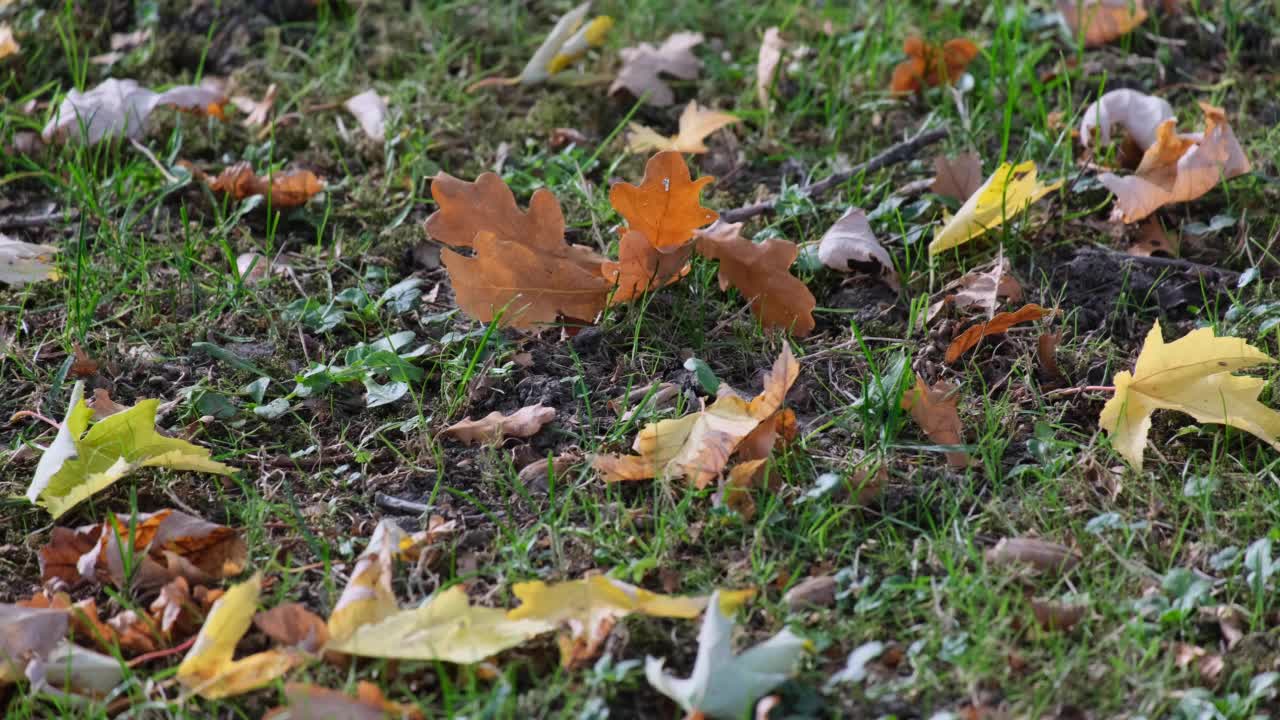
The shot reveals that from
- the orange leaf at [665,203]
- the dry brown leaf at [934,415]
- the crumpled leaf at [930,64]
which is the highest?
the orange leaf at [665,203]

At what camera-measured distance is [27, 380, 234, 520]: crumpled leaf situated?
5.88ft

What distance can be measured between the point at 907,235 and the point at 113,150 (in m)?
1.74

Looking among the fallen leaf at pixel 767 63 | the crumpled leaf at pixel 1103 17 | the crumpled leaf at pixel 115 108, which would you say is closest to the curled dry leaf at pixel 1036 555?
the fallen leaf at pixel 767 63

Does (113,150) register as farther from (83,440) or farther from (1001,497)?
(1001,497)

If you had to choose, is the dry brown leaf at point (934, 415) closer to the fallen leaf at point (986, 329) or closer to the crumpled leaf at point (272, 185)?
the fallen leaf at point (986, 329)

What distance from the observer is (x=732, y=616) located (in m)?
1.52

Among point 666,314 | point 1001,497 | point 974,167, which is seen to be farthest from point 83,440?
point 974,167

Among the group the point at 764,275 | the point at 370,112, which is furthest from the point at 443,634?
the point at 370,112

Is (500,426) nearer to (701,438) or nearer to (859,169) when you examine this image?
(701,438)

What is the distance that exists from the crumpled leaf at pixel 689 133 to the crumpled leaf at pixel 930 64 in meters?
0.44

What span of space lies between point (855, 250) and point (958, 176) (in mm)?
351

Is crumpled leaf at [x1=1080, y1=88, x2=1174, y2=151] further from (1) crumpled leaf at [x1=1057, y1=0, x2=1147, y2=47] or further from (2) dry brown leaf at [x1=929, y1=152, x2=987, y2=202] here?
(1) crumpled leaf at [x1=1057, y1=0, x2=1147, y2=47]

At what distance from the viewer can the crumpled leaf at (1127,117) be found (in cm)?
254

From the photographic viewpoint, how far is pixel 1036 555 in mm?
1690
